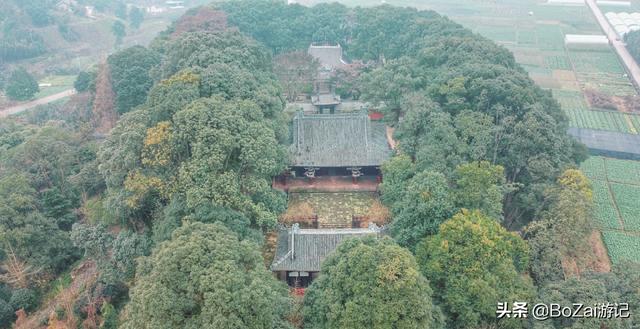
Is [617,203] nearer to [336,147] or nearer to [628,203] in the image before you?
[628,203]

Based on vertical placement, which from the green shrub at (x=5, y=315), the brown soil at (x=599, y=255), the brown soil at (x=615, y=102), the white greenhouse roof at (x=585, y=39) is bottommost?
the green shrub at (x=5, y=315)

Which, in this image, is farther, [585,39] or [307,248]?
[585,39]

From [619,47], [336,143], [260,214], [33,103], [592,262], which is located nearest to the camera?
[260,214]

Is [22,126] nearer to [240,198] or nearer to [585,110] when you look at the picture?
[240,198]

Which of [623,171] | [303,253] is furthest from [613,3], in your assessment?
[303,253]

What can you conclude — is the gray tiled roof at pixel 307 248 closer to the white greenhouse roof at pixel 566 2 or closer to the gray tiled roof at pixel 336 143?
the gray tiled roof at pixel 336 143

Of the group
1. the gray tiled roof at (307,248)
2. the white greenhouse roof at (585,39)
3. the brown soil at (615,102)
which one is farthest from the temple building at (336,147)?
the white greenhouse roof at (585,39)

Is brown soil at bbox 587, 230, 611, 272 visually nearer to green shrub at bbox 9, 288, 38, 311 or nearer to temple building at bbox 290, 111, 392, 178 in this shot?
temple building at bbox 290, 111, 392, 178
